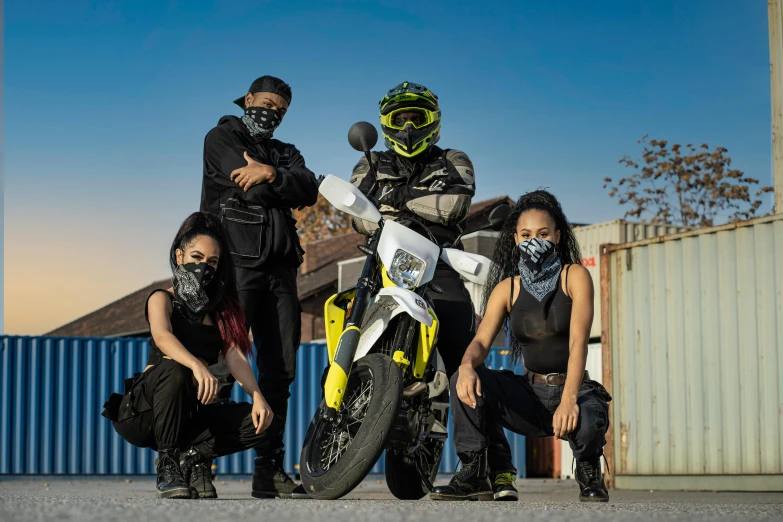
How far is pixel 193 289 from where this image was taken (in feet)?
15.6

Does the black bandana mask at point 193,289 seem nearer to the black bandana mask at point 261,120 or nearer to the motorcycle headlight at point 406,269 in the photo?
the motorcycle headlight at point 406,269

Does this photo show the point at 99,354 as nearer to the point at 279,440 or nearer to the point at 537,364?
the point at 279,440

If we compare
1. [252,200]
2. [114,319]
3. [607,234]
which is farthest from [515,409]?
[114,319]

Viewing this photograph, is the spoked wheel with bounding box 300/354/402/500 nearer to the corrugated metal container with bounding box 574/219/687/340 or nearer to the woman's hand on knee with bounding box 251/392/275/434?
the woman's hand on knee with bounding box 251/392/275/434

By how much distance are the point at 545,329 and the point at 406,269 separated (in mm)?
660

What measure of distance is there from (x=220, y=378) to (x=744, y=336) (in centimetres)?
719

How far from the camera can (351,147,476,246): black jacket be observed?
17.2 ft

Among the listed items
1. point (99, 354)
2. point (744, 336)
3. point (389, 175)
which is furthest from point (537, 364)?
point (99, 354)

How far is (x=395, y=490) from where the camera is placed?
5.11 metres

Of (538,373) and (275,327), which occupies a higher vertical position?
(275,327)

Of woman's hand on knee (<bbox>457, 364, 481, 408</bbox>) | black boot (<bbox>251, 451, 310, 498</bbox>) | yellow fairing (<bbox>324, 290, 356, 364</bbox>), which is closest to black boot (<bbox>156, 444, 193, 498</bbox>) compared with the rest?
yellow fairing (<bbox>324, 290, 356, 364</bbox>)

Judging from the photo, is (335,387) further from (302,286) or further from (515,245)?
(302,286)

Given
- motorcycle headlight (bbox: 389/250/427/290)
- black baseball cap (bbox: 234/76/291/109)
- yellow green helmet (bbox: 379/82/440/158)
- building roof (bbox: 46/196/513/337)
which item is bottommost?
motorcycle headlight (bbox: 389/250/427/290)

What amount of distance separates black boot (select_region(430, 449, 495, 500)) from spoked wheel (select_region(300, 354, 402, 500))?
1.47ft
